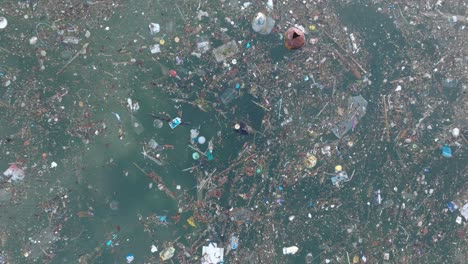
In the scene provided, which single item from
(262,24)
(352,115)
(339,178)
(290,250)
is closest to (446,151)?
(352,115)

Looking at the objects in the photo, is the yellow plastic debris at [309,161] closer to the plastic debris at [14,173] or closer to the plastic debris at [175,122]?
the plastic debris at [175,122]

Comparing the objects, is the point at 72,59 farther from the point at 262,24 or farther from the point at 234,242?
the point at 234,242

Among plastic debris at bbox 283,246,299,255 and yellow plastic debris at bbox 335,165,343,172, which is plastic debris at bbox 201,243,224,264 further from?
yellow plastic debris at bbox 335,165,343,172

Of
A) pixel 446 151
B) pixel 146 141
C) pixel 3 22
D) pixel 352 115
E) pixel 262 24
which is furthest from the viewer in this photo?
pixel 446 151

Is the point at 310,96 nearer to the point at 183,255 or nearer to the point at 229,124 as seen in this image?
the point at 229,124

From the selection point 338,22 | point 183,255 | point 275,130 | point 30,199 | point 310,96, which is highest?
point 338,22

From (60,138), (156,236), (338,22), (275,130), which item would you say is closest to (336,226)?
(275,130)

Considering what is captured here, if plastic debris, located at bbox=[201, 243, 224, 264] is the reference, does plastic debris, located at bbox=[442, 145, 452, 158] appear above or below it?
above

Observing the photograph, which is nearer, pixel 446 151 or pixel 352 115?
pixel 352 115

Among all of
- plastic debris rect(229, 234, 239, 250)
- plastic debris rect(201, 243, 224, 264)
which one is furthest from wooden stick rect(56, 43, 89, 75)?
plastic debris rect(229, 234, 239, 250)

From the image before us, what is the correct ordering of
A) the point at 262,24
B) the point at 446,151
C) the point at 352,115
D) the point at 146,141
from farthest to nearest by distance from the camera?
1. the point at 446,151
2. the point at 352,115
3. the point at 262,24
4. the point at 146,141

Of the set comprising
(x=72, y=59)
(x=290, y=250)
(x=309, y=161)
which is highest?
(x=72, y=59)
